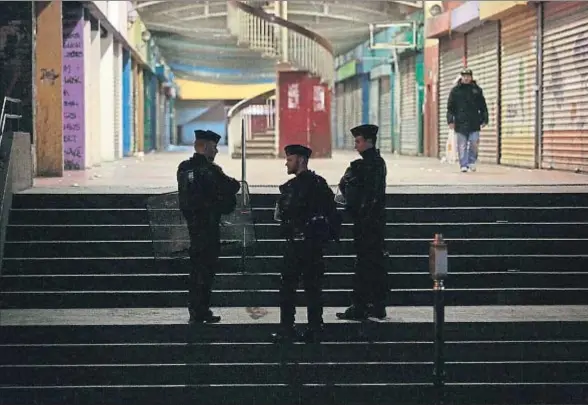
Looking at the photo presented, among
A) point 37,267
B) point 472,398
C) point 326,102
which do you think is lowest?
point 472,398

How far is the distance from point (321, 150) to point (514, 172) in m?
8.98

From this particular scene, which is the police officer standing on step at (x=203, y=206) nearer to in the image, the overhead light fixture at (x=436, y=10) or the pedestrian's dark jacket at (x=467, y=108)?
the pedestrian's dark jacket at (x=467, y=108)

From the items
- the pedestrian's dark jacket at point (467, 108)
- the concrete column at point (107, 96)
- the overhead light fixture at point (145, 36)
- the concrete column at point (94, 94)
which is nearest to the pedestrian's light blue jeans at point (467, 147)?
the pedestrian's dark jacket at point (467, 108)

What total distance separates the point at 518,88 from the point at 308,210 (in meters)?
13.0

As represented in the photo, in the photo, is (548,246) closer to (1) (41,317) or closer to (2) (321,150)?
(1) (41,317)

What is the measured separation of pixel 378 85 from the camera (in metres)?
36.6

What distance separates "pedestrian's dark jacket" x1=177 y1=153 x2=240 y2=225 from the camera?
902 centimetres

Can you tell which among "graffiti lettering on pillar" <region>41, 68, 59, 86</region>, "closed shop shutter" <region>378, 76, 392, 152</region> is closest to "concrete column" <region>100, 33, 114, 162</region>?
"graffiti lettering on pillar" <region>41, 68, 59, 86</region>

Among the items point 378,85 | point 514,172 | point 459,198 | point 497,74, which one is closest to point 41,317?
point 459,198

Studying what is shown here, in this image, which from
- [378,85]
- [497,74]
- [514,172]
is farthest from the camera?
[378,85]

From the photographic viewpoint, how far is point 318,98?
26.2m

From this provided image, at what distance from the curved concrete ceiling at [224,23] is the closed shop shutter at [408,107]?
1.50 meters

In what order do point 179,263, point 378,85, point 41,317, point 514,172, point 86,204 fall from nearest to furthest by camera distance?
point 41,317 → point 179,263 → point 86,204 → point 514,172 → point 378,85


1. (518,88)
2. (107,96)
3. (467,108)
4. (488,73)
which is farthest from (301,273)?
(107,96)
